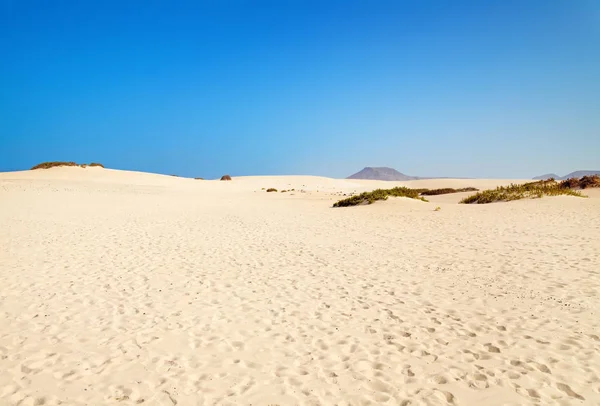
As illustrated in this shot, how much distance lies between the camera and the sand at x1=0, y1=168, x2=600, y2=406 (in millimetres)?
4598

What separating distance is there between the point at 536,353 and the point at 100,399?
5928 millimetres

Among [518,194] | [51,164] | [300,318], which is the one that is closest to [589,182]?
[518,194]

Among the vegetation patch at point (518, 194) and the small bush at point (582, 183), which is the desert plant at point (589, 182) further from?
the vegetation patch at point (518, 194)

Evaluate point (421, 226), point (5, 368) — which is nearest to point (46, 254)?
point (5, 368)

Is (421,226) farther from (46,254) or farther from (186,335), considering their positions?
(46,254)

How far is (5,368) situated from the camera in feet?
16.4

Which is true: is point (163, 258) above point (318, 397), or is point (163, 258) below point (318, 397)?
above

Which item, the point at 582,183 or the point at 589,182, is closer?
the point at 589,182

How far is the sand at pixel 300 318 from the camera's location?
4598mm

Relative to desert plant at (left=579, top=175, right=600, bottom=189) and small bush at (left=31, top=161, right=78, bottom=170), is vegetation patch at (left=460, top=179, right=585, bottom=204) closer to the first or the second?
desert plant at (left=579, top=175, right=600, bottom=189)

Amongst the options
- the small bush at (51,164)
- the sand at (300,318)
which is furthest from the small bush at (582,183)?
the small bush at (51,164)

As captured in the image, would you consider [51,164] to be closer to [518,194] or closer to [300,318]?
[300,318]

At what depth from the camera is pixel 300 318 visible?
6.75 metres

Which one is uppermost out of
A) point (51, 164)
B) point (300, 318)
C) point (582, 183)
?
point (51, 164)
